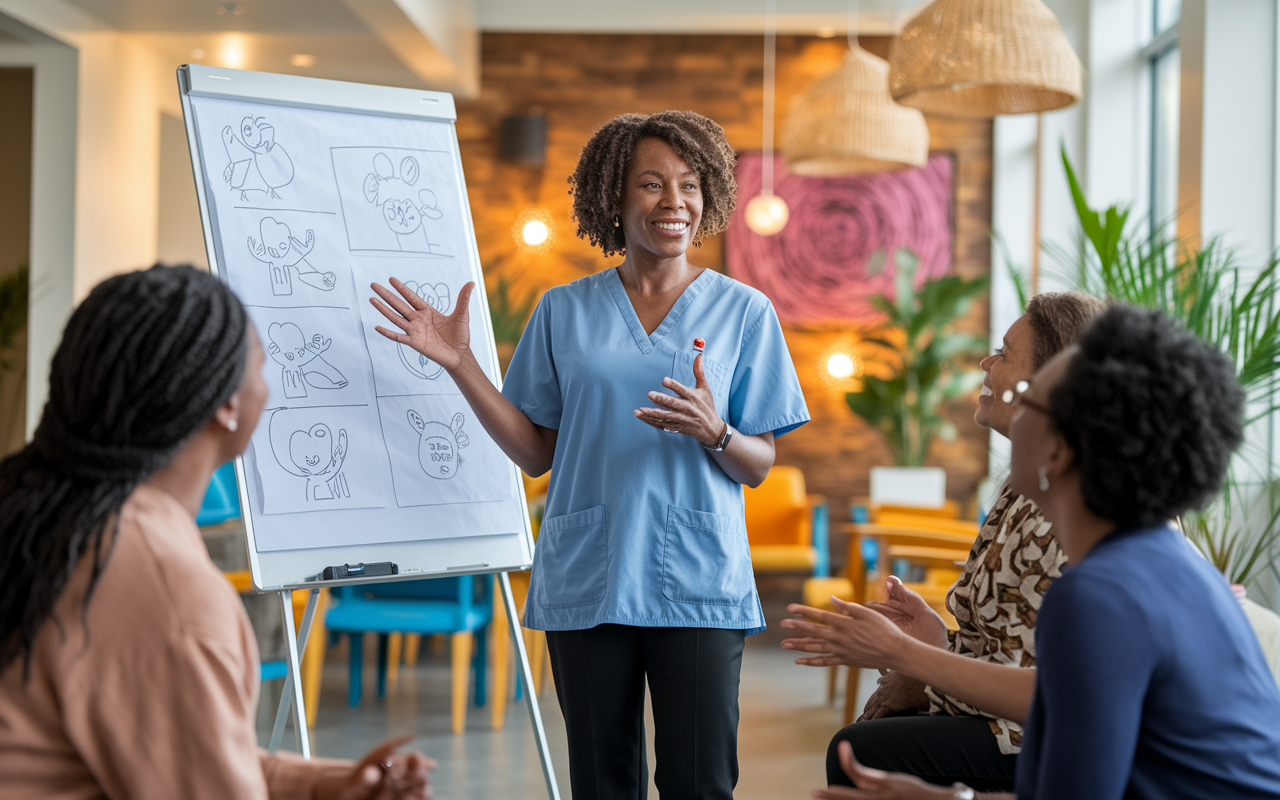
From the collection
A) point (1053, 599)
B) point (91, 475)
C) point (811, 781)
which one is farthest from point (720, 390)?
point (811, 781)

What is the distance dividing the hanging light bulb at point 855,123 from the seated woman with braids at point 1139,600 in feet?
12.1

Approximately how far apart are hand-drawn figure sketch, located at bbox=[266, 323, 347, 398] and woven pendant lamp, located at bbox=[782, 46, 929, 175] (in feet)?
10.1

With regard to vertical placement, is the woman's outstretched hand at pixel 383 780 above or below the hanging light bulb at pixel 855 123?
below

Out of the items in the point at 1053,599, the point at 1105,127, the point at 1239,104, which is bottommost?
the point at 1053,599

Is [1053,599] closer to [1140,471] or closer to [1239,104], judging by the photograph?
[1140,471]

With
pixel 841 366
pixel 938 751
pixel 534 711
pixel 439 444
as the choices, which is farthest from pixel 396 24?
pixel 938 751

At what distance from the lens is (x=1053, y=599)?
1.06m

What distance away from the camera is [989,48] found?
3.00m

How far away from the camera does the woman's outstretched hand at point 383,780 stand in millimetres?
1192

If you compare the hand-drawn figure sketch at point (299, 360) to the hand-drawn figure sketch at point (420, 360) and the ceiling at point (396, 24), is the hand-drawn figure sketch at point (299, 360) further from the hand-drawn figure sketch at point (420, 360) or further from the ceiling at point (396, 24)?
the ceiling at point (396, 24)

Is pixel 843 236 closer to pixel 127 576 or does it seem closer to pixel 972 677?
pixel 972 677

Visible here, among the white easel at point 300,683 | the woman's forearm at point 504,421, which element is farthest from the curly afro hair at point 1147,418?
the white easel at point 300,683

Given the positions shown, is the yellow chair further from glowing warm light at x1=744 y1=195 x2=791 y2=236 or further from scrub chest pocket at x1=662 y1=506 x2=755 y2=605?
scrub chest pocket at x1=662 y1=506 x2=755 y2=605

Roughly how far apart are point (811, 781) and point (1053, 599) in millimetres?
2558
